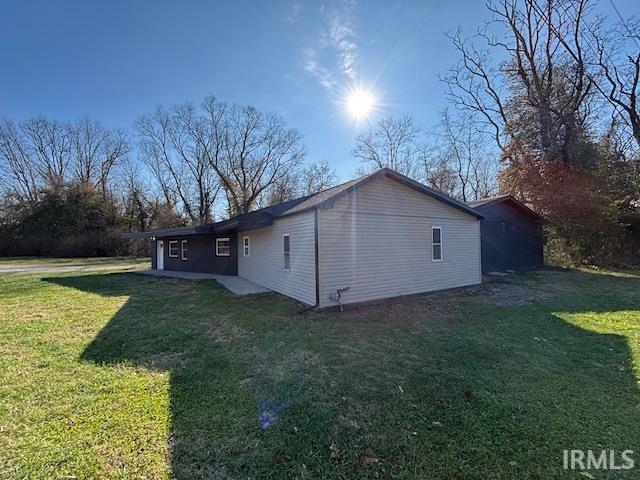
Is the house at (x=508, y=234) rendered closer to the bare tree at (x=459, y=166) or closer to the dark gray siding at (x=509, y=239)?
the dark gray siding at (x=509, y=239)

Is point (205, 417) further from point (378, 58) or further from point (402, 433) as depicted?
point (378, 58)

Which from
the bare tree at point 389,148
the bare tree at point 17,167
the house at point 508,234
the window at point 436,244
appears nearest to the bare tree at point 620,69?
the house at point 508,234

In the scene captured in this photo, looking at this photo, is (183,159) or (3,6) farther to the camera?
(183,159)

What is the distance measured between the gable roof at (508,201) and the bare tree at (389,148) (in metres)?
13.6

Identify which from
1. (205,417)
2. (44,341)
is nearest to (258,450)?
(205,417)

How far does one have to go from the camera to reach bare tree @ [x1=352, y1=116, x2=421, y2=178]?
2806 centimetres

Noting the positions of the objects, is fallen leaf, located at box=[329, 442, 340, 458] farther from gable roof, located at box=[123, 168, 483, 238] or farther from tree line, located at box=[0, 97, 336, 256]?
tree line, located at box=[0, 97, 336, 256]

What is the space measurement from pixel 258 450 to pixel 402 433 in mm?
1290

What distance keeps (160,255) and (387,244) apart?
14155mm

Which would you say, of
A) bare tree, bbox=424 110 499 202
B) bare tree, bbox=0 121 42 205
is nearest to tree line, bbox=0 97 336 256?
bare tree, bbox=0 121 42 205

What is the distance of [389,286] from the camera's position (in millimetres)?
8523

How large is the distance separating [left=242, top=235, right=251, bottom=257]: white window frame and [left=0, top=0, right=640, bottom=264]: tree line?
15803 mm

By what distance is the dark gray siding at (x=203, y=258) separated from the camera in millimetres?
13633

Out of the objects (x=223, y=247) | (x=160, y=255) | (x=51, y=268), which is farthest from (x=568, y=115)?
(x=51, y=268)
